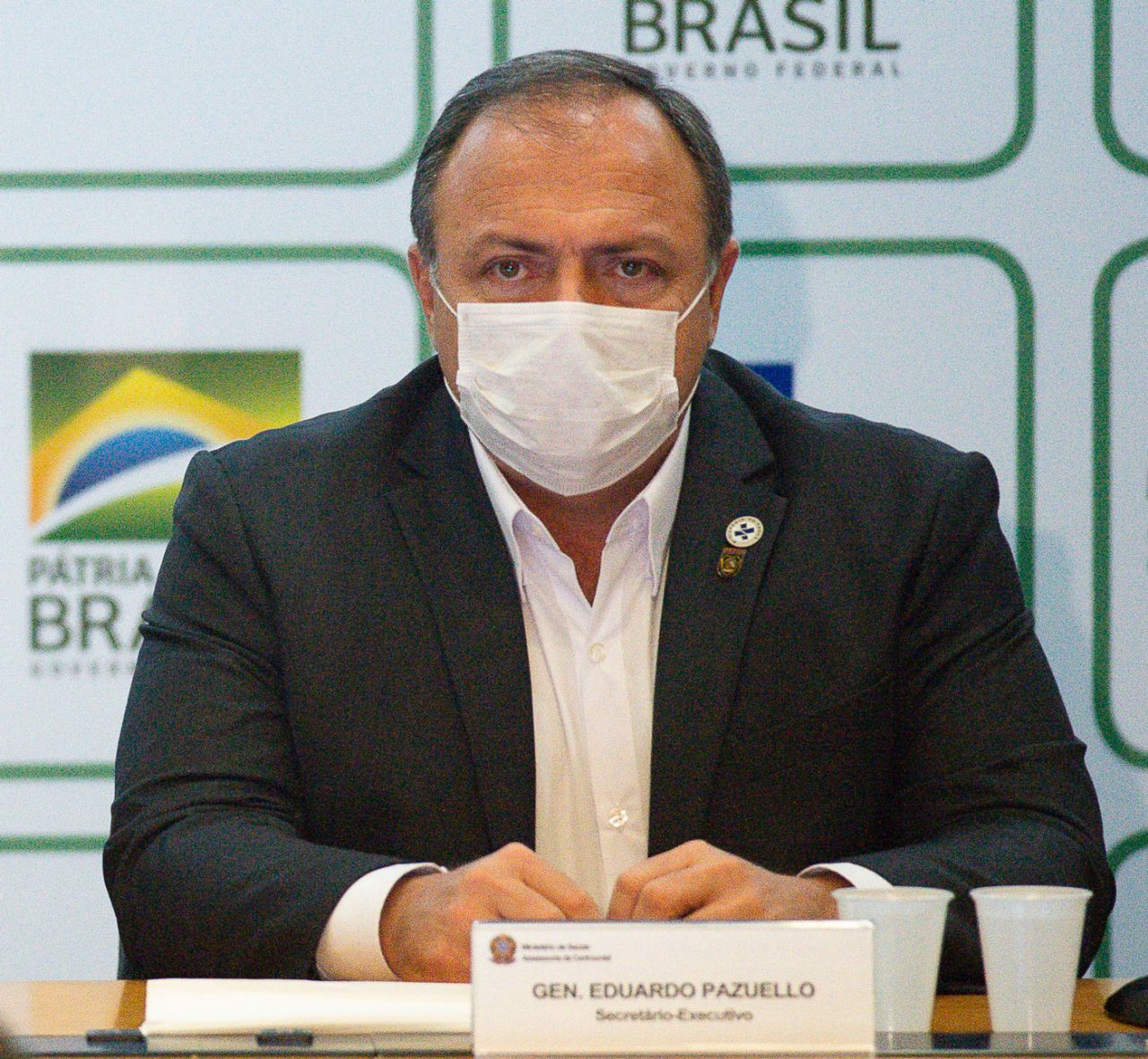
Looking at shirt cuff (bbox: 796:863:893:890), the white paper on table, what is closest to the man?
shirt cuff (bbox: 796:863:893:890)

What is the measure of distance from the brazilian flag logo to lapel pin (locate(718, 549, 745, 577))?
0.87m

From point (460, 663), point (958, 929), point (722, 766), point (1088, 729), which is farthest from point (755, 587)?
point (1088, 729)

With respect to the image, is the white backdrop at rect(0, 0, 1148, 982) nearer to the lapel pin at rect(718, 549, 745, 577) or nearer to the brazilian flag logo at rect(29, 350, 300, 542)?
the brazilian flag logo at rect(29, 350, 300, 542)

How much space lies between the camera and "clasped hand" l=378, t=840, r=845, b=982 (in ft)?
5.19

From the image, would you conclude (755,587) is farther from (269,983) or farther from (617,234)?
(269,983)

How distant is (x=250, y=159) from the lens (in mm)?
2736

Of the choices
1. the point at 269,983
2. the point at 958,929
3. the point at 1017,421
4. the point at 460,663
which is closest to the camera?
the point at 269,983

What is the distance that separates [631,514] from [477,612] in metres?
0.24

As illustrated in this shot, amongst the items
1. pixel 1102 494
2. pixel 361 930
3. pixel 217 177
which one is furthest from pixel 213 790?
pixel 1102 494

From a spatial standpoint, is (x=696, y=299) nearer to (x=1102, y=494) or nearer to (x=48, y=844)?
(x=1102, y=494)

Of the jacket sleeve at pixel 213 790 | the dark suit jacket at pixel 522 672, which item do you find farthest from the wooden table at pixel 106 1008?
the dark suit jacket at pixel 522 672

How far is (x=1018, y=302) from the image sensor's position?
270 centimetres

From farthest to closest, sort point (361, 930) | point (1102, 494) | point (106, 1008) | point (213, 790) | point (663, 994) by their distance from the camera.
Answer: point (1102, 494) < point (213, 790) < point (361, 930) < point (106, 1008) < point (663, 994)

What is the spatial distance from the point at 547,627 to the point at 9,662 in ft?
3.30
